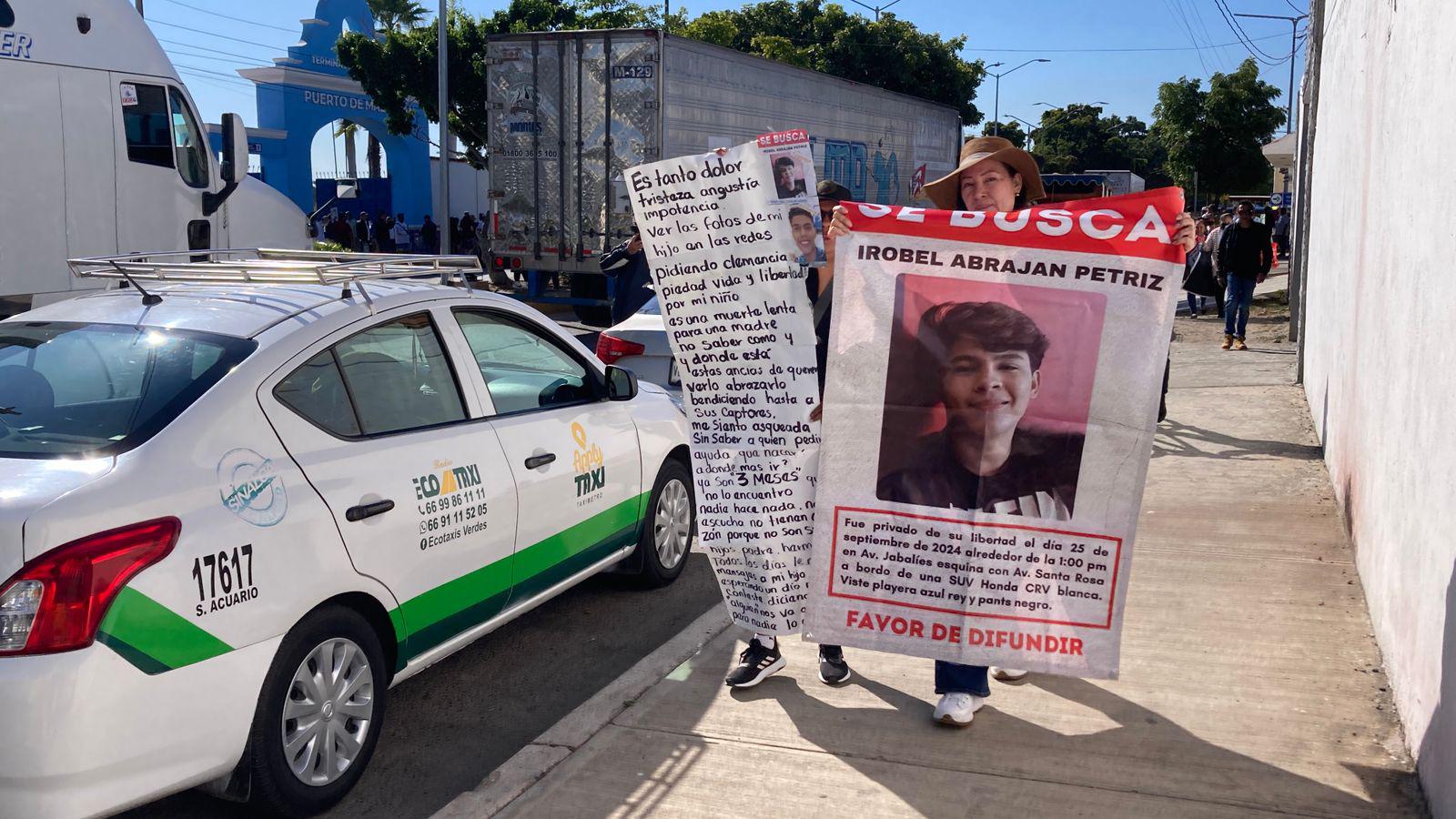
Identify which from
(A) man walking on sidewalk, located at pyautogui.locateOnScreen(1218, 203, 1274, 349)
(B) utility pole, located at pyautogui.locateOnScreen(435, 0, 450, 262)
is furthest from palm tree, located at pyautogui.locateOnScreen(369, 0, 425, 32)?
(A) man walking on sidewalk, located at pyautogui.locateOnScreen(1218, 203, 1274, 349)

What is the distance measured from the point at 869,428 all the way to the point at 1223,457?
5.59m

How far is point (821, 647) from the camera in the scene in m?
4.75

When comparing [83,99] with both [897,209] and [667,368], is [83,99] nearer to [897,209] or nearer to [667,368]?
[667,368]

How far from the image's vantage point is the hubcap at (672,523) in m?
6.08

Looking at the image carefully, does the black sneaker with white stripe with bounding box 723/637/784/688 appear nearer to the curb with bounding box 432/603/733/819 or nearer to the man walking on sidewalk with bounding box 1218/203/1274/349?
the curb with bounding box 432/603/733/819

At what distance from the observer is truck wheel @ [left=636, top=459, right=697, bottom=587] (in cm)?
592

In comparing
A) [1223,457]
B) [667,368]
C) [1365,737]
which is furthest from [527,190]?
[1365,737]

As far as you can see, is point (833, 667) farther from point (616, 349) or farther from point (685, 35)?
point (685, 35)

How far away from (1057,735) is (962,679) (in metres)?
0.37

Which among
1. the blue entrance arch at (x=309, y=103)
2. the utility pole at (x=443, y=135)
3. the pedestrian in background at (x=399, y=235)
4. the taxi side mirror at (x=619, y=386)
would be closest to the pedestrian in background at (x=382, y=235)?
the pedestrian in background at (x=399, y=235)

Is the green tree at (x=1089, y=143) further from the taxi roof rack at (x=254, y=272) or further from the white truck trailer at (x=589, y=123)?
the taxi roof rack at (x=254, y=272)

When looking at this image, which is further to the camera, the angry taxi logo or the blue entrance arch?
the blue entrance arch

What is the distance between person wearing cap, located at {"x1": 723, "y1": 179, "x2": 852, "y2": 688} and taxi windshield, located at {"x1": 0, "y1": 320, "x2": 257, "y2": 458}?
6.26ft

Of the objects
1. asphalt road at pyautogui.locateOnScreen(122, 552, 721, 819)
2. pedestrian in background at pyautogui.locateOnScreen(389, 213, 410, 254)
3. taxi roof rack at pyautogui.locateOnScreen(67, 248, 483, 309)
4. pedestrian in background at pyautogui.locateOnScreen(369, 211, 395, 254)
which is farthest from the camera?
pedestrian in background at pyautogui.locateOnScreen(389, 213, 410, 254)
